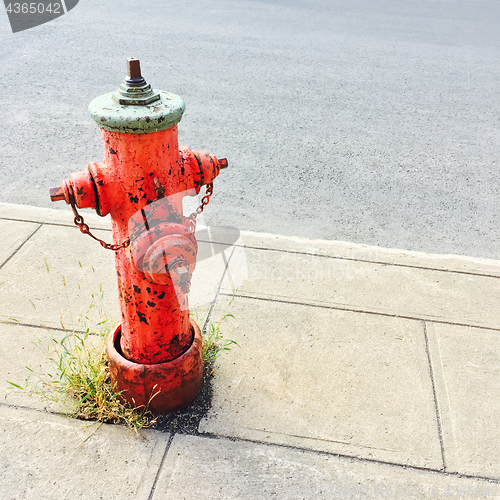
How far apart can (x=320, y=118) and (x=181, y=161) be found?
3.88 m

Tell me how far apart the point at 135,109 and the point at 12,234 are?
7.08 feet

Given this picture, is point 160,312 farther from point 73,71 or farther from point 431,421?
point 73,71

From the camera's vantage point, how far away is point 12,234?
337 centimetres

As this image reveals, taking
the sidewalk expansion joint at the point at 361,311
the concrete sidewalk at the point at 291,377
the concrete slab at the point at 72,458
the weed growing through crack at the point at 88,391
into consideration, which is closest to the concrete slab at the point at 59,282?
the concrete sidewalk at the point at 291,377

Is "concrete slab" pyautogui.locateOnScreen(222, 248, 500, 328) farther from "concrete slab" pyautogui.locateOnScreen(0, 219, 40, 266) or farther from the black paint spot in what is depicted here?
"concrete slab" pyautogui.locateOnScreen(0, 219, 40, 266)

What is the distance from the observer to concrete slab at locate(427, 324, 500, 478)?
7.18 ft

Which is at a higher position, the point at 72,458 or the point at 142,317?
the point at 142,317

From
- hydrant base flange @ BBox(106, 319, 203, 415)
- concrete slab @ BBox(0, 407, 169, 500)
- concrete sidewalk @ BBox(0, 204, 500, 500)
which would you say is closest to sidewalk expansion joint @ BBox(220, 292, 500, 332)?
concrete sidewalk @ BBox(0, 204, 500, 500)

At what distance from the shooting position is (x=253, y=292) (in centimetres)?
305

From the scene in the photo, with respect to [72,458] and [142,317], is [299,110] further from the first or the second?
[72,458]

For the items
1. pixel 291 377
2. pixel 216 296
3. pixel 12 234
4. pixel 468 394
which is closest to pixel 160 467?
pixel 291 377

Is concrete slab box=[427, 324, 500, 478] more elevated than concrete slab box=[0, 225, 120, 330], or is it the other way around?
concrete slab box=[0, 225, 120, 330]

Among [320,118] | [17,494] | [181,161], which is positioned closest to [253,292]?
[181,161]

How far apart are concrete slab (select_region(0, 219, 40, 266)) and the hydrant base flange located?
1.41 meters
